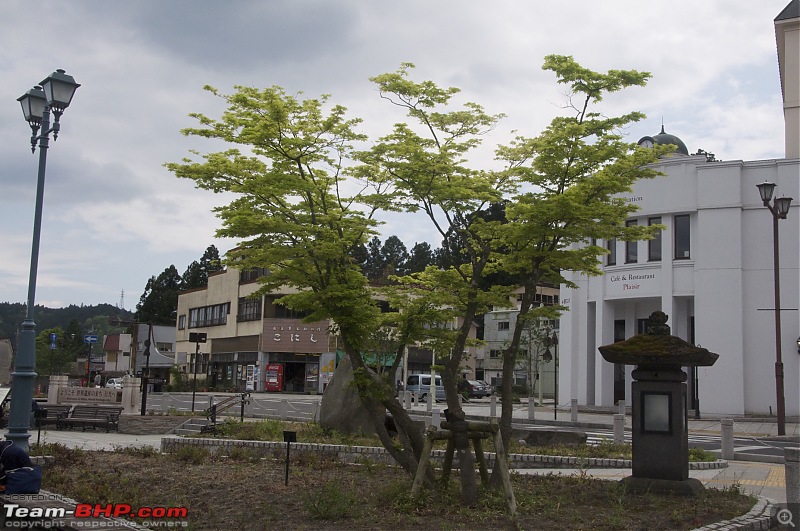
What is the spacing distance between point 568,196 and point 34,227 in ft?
30.5

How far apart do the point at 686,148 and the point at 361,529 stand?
41.7 meters

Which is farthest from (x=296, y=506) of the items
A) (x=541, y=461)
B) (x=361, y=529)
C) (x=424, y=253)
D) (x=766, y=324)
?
(x=424, y=253)

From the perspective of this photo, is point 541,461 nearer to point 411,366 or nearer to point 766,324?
point 766,324

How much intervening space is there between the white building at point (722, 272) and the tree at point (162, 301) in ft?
254

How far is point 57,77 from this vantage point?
13.5 m

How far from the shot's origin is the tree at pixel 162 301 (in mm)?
104000

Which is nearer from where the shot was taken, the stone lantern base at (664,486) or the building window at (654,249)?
the stone lantern base at (664,486)

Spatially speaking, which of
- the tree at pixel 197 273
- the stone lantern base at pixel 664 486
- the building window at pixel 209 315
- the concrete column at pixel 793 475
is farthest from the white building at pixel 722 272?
the tree at pixel 197 273

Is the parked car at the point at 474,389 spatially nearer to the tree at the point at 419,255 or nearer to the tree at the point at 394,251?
the tree at the point at 419,255

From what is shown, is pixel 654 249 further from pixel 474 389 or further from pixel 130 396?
pixel 130 396

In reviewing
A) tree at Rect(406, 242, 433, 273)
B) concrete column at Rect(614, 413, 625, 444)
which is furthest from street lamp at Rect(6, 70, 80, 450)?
tree at Rect(406, 242, 433, 273)

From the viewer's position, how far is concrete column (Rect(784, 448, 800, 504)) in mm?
9023

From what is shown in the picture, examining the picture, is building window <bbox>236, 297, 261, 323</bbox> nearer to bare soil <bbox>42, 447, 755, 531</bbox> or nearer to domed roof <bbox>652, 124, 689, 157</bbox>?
domed roof <bbox>652, 124, 689, 157</bbox>

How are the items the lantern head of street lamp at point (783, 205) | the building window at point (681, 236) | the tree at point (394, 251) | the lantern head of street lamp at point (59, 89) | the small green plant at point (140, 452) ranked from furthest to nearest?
1. the tree at point (394, 251)
2. the building window at point (681, 236)
3. the lantern head of street lamp at point (783, 205)
4. the small green plant at point (140, 452)
5. the lantern head of street lamp at point (59, 89)
